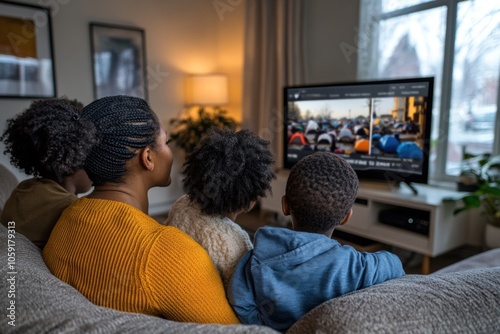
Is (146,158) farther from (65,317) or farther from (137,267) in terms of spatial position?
(65,317)

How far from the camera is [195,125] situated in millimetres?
3787

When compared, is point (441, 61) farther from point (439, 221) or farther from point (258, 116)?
point (258, 116)

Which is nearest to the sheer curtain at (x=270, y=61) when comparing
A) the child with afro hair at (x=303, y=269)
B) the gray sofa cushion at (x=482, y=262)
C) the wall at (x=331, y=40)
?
the wall at (x=331, y=40)

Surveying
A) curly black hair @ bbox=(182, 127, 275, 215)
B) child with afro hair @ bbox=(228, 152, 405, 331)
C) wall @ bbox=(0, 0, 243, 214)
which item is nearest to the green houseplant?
child with afro hair @ bbox=(228, 152, 405, 331)

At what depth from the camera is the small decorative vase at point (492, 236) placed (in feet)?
7.16

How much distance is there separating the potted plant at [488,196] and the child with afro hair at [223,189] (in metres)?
1.75

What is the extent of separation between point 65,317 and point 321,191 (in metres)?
0.54

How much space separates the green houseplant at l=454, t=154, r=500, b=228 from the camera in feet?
7.02

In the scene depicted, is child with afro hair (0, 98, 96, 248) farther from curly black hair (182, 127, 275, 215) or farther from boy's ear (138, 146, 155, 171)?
curly black hair (182, 127, 275, 215)

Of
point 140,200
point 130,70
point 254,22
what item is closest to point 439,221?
point 140,200

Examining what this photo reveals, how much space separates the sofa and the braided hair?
0.87ft

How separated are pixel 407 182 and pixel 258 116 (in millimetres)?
1797

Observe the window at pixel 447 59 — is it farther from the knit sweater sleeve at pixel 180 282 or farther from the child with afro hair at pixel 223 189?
the knit sweater sleeve at pixel 180 282

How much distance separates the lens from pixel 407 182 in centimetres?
241
